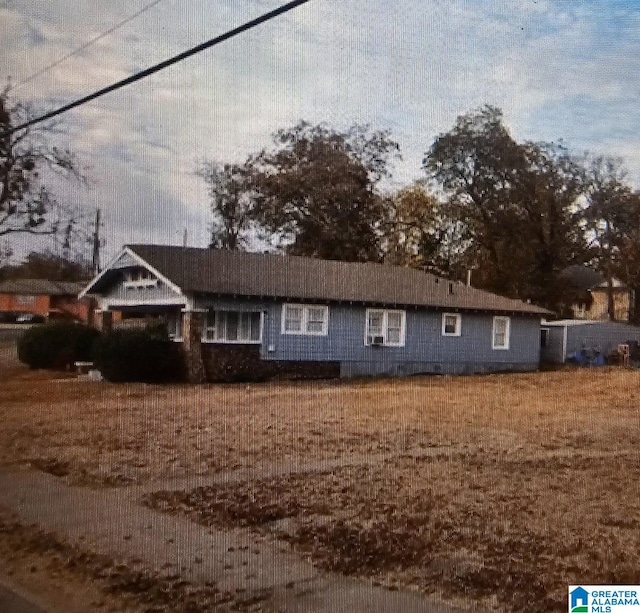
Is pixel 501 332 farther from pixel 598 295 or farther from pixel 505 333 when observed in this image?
pixel 598 295

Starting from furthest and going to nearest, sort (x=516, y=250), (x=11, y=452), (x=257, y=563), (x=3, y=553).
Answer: (x=516, y=250) < (x=11, y=452) < (x=3, y=553) < (x=257, y=563)

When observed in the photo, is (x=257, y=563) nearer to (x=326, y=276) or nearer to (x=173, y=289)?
(x=173, y=289)

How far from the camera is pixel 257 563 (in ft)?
16.2

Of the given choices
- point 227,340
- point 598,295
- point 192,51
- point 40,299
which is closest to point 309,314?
point 227,340

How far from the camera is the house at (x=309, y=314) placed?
18.7 metres

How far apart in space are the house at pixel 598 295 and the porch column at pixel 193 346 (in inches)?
347

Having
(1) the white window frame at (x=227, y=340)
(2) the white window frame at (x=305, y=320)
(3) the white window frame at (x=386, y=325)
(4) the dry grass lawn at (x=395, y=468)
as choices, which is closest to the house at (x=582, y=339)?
(3) the white window frame at (x=386, y=325)

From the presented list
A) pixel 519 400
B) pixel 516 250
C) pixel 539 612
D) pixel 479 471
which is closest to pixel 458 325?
pixel 516 250

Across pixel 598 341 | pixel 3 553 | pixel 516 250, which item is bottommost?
pixel 3 553

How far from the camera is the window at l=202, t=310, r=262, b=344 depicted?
62.2 ft

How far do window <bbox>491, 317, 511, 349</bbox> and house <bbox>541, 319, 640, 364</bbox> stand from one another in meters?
1.54

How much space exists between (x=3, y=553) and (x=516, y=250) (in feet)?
55.2

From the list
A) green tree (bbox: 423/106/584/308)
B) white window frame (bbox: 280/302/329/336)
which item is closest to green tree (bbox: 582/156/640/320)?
green tree (bbox: 423/106/584/308)

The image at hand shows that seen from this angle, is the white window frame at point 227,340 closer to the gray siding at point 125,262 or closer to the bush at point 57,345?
the gray siding at point 125,262
